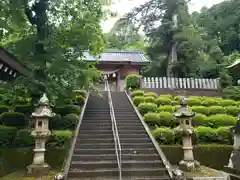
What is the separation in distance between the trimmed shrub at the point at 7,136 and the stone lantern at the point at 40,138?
1.80 m

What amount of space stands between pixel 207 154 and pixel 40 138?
19.8 feet

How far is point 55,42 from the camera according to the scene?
9094mm

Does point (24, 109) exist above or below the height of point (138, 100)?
below

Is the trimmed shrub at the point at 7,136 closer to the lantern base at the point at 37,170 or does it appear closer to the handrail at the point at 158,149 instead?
the lantern base at the point at 37,170

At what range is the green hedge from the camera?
8633 millimetres

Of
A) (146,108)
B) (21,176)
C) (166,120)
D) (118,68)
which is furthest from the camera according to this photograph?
(118,68)

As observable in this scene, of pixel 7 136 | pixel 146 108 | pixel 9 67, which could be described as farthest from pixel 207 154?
pixel 9 67

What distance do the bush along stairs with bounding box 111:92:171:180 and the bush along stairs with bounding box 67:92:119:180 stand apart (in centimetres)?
40

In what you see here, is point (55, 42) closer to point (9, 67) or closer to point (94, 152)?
point (9, 67)

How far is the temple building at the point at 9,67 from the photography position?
6.48 meters

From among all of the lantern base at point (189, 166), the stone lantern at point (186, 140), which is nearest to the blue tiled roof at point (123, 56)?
the stone lantern at point (186, 140)

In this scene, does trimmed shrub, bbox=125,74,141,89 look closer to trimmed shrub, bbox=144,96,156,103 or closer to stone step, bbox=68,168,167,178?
trimmed shrub, bbox=144,96,156,103

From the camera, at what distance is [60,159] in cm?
820

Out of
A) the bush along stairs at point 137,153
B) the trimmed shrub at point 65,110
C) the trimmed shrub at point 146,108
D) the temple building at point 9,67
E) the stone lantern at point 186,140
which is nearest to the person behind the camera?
the temple building at point 9,67
